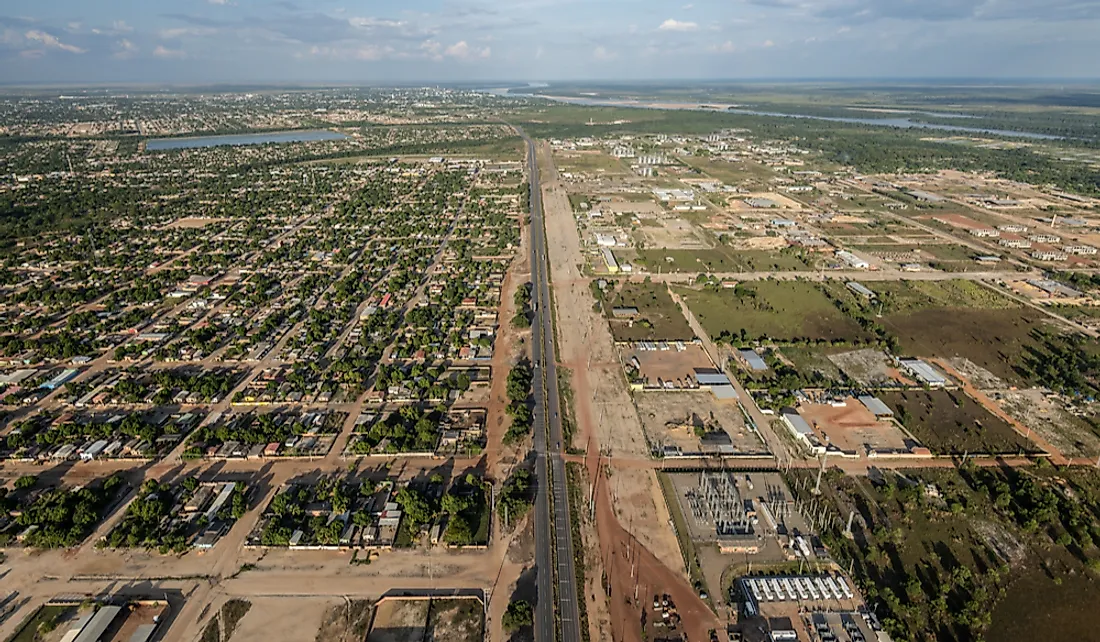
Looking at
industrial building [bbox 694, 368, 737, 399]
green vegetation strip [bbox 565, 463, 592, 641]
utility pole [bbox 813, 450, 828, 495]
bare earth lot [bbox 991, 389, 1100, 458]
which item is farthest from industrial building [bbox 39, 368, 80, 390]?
bare earth lot [bbox 991, 389, 1100, 458]

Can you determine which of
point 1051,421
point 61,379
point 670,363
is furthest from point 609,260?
point 61,379

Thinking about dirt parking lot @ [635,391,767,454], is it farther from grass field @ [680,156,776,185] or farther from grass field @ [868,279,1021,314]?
grass field @ [680,156,776,185]

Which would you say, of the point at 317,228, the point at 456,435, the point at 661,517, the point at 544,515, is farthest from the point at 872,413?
the point at 317,228

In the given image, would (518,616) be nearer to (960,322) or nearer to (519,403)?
(519,403)

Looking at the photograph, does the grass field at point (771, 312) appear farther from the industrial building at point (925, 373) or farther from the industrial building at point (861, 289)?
the industrial building at point (925, 373)

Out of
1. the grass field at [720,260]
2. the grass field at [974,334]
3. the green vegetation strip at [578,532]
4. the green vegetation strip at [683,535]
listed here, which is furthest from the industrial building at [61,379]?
the grass field at [974,334]

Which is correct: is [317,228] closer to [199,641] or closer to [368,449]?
[368,449]
